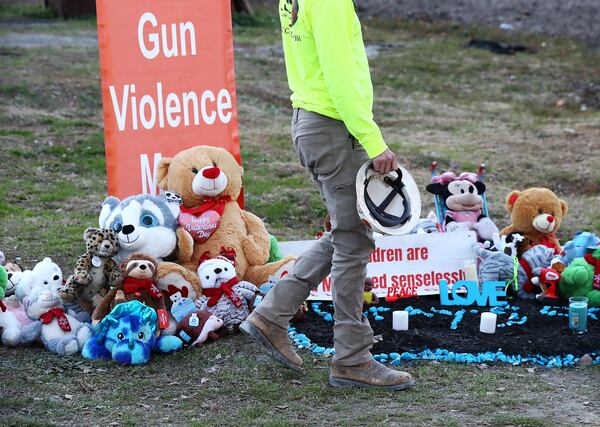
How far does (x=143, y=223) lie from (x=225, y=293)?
0.62m

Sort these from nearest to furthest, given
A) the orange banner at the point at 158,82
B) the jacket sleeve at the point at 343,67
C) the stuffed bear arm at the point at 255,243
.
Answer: the jacket sleeve at the point at 343,67 → the stuffed bear arm at the point at 255,243 → the orange banner at the point at 158,82

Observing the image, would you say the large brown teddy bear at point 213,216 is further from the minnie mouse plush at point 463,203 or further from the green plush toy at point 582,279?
the green plush toy at point 582,279

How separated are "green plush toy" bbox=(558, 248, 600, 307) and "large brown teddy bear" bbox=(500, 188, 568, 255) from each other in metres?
0.43

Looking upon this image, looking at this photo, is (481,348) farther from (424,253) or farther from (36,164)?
(36,164)

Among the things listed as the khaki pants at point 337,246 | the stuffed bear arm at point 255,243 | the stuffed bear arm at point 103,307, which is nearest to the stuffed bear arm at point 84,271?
the stuffed bear arm at point 103,307

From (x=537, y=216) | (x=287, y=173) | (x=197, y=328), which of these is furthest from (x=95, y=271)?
(x=287, y=173)

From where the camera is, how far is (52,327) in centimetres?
537

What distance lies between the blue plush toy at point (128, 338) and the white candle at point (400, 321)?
3.91 ft

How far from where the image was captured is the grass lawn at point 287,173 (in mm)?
4562

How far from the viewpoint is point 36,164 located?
966 cm

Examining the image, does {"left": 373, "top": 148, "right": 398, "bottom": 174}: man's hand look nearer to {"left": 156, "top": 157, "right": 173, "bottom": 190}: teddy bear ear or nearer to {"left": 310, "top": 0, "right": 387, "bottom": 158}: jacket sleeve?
{"left": 310, "top": 0, "right": 387, "bottom": 158}: jacket sleeve

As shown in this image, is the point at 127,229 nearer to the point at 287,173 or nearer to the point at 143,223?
the point at 143,223

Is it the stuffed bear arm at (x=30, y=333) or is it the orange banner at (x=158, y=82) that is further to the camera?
the orange banner at (x=158, y=82)

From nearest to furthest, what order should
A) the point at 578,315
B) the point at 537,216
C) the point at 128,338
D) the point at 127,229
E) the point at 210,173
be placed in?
1. the point at 128,338
2. the point at 578,315
3. the point at 127,229
4. the point at 210,173
5. the point at 537,216
